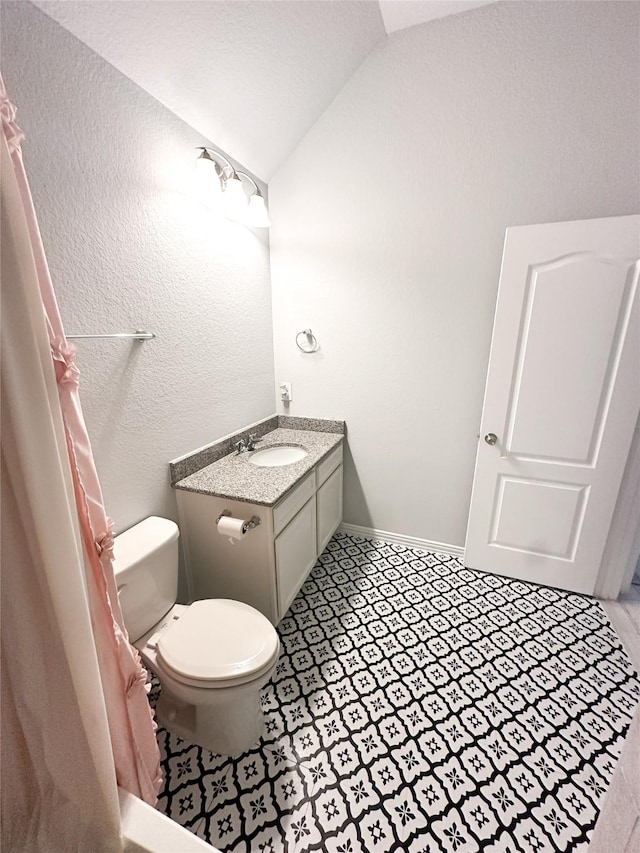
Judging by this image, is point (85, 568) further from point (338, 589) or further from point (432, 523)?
point (432, 523)

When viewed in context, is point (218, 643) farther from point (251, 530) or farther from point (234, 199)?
point (234, 199)

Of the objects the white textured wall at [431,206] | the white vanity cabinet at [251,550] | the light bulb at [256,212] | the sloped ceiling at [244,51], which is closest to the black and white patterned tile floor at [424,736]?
the white vanity cabinet at [251,550]

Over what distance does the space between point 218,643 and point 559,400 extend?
6.06ft

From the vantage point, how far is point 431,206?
1778 millimetres

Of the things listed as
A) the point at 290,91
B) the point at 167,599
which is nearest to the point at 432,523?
the point at 167,599

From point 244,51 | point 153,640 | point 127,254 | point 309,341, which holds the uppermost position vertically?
point 244,51

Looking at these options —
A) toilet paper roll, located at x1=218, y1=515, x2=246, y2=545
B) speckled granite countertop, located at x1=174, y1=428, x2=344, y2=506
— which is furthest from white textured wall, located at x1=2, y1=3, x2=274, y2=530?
toilet paper roll, located at x1=218, y1=515, x2=246, y2=545

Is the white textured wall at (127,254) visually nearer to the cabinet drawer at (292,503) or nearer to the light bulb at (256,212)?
the light bulb at (256,212)

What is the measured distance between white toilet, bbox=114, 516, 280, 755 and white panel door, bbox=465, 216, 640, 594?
4.78 feet

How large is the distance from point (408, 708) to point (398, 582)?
2.33ft

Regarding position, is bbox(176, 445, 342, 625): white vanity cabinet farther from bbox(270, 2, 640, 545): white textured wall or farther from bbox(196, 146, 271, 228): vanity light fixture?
bbox(196, 146, 271, 228): vanity light fixture

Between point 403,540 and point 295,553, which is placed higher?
point 295,553

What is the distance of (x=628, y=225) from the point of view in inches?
56.8

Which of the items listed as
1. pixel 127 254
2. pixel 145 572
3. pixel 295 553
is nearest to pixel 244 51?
pixel 127 254
